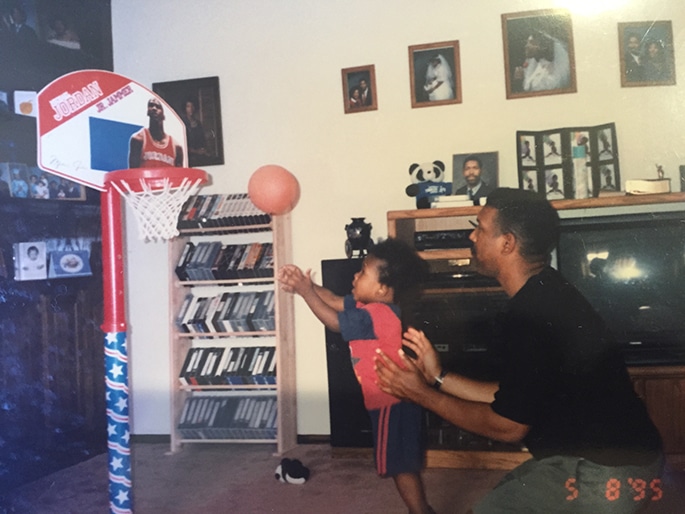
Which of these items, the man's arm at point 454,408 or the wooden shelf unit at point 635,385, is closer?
the man's arm at point 454,408

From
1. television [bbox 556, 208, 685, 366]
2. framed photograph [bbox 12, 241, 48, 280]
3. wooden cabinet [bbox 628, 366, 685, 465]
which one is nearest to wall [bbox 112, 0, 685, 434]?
television [bbox 556, 208, 685, 366]

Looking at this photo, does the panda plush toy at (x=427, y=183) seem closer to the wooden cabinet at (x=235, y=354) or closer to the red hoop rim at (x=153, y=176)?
the wooden cabinet at (x=235, y=354)

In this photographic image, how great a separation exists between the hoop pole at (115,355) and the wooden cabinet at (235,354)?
0.95 meters

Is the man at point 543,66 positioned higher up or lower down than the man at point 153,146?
higher up

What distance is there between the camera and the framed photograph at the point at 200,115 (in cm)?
233

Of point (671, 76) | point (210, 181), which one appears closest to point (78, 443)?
point (210, 181)

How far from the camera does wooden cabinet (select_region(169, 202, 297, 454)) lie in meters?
2.62

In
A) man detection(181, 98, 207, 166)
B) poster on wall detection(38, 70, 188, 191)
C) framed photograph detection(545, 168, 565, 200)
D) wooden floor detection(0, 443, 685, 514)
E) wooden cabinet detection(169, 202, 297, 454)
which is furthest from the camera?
wooden cabinet detection(169, 202, 297, 454)

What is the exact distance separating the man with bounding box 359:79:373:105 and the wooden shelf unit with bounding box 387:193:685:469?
0.53 meters

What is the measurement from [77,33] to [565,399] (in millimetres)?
1959

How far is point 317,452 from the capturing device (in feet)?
8.59

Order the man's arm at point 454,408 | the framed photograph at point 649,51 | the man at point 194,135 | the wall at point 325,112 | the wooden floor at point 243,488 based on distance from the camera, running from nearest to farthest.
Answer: the man's arm at point 454,408 → the framed photograph at point 649,51 → the wooden floor at point 243,488 → the wall at point 325,112 → the man at point 194,135

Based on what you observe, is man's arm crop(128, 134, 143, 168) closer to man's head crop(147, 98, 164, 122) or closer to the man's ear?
man's head crop(147, 98, 164, 122)
